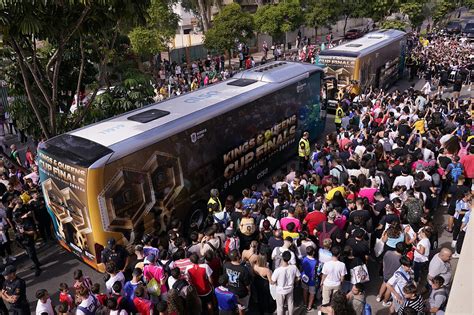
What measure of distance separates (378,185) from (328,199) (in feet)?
4.81

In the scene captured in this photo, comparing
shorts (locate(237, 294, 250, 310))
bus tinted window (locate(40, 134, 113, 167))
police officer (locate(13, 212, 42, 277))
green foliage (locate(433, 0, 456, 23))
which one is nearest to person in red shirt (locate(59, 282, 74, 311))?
bus tinted window (locate(40, 134, 113, 167))

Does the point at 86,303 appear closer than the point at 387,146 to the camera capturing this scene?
Yes

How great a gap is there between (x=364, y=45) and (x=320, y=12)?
757 inches

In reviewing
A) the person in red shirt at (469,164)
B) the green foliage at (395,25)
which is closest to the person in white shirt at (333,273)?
the person in red shirt at (469,164)

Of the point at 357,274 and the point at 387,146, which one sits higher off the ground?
the point at 387,146

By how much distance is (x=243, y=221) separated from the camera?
8039 millimetres

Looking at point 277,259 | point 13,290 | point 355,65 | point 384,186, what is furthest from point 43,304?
point 355,65

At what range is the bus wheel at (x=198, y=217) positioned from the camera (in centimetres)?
1016

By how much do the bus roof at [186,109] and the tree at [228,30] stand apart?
48.3 feet

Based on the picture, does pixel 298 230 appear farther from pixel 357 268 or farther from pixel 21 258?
pixel 21 258

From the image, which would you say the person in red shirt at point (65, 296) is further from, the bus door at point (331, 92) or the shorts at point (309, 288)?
the bus door at point (331, 92)

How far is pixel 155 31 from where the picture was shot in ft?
77.5

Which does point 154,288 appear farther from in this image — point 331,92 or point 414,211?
point 331,92

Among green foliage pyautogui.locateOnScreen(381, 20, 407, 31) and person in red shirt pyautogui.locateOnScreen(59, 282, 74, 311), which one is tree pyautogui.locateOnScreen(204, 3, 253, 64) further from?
person in red shirt pyautogui.locateOnScreen(59, 282, 74, 311)
